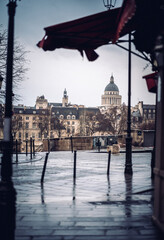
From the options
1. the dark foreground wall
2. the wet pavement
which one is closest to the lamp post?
the wet pavement

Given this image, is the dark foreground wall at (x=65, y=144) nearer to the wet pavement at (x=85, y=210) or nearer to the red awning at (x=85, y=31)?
the wet pavement at (x=85, y=210)

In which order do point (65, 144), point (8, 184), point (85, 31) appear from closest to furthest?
point (8, 184), point (85, 31), point (65, 144)

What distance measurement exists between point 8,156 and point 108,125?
77.8 meters

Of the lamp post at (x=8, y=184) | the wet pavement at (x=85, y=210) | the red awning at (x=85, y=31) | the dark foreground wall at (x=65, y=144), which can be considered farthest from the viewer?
the dark foreground wall at (x=65, y=144)

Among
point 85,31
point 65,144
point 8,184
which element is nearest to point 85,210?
point 8,184

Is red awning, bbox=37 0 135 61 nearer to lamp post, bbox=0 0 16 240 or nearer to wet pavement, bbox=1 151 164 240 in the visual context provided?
lamp post, bbox=0 0 16 240

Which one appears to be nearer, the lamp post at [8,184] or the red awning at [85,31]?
the lamp post at [8,184]

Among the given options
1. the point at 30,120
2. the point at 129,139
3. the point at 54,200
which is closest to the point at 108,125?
the point at 30,120

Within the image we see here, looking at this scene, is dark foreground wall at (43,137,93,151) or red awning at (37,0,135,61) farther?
dark foreground wall at (43,137,93,151)

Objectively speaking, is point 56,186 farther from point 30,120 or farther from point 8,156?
point 30,120

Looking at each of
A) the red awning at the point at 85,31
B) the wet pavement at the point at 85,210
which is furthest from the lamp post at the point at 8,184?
the red awning at the point at 85,31

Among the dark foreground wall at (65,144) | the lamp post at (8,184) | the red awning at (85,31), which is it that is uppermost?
the red awning at (85,31)

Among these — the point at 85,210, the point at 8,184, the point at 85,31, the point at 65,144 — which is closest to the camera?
the point at 8,184

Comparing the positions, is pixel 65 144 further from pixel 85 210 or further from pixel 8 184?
pixel 8 184
